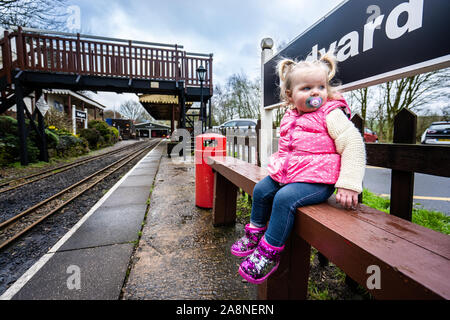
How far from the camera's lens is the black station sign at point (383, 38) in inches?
45.1

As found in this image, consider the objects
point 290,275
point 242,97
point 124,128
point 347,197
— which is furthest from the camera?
point 124,128

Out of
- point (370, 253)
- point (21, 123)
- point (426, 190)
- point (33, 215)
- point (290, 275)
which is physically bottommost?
point (33, 215)

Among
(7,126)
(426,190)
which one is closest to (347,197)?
(426,190)

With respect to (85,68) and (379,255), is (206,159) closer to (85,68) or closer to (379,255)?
(379,255)

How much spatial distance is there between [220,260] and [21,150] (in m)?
8.91

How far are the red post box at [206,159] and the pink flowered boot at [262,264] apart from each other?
200 centimetres

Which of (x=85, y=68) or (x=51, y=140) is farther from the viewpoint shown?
(x=51, y=140)

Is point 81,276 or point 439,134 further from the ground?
point 439,134

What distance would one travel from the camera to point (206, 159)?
3.04 metres

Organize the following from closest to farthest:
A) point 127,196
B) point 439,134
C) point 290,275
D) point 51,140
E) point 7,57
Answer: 1. point 290,275
2. point 127,196
3. point 7,57
4. point 439,134
5. point 51,140

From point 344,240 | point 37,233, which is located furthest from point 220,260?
point 37,233

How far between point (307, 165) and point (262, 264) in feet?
1.91

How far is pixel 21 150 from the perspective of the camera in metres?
7.39
